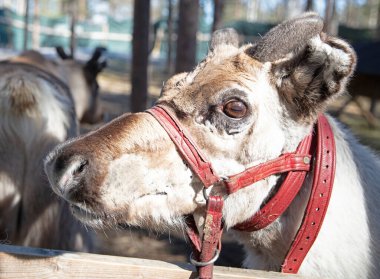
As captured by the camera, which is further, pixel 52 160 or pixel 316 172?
pixel 316 172

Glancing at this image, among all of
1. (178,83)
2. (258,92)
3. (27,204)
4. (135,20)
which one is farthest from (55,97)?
(135,20)

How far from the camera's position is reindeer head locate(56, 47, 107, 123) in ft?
20.8

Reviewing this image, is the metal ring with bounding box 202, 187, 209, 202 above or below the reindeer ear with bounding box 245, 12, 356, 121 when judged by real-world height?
below

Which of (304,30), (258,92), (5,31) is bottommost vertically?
(5,31)

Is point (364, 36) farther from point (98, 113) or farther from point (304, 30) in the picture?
point (304, 30)

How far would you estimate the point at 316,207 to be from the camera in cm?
216

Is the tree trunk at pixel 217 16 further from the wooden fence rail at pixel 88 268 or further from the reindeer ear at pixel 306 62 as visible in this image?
the wooden fence rail at pixel 88 268

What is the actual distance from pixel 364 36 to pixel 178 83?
23.9 m

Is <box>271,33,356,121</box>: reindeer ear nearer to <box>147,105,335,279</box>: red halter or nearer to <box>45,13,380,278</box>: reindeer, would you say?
<box>45,13,380,278</box>: reindeer

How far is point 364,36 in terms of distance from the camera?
23953 mm

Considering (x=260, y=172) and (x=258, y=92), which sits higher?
(x=258, y=92)

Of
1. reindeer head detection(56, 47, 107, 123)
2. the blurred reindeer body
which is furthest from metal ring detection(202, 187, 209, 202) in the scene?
reindeer head detection(56, 47, 107, 123)

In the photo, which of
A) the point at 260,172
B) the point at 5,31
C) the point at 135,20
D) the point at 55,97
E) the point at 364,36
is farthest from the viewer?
the point at 5,31

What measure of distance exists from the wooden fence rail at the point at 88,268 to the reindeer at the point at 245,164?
0.36 ft
